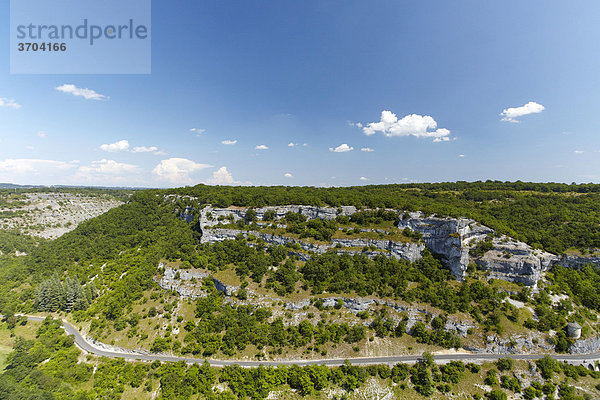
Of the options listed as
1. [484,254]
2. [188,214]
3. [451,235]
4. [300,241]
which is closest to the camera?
[484,254]

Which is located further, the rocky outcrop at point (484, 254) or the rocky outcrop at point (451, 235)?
the rocky outcrop at point (451, 235)

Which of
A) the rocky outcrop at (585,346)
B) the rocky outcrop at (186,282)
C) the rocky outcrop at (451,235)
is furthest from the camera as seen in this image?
A: the rocky outcrop at (451,235)

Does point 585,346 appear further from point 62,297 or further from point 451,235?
point 62,297

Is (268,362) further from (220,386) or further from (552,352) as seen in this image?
(552,352)

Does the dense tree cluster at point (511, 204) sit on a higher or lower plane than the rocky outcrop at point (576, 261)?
higher

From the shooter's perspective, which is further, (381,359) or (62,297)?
(62,297)

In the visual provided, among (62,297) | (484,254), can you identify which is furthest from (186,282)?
(484,254)

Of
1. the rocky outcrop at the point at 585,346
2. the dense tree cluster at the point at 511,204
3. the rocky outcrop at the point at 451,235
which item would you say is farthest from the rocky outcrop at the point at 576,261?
the rocky outcrop at the point at 451,235

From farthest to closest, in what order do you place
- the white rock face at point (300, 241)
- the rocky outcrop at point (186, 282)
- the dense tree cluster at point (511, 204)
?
1. the dense tree cluster at point (511, 204)
2. the white rock face at point (300, 241)
3. the rocky outcrop at point (186, 282)

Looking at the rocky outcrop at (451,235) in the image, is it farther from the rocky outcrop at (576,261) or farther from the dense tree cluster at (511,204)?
the rocky outcrop at (576,261)

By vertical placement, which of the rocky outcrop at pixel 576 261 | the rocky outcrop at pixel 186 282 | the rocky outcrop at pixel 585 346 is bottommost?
the rocky outcrop at pixel 585 346

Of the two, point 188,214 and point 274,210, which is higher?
point 274,210
